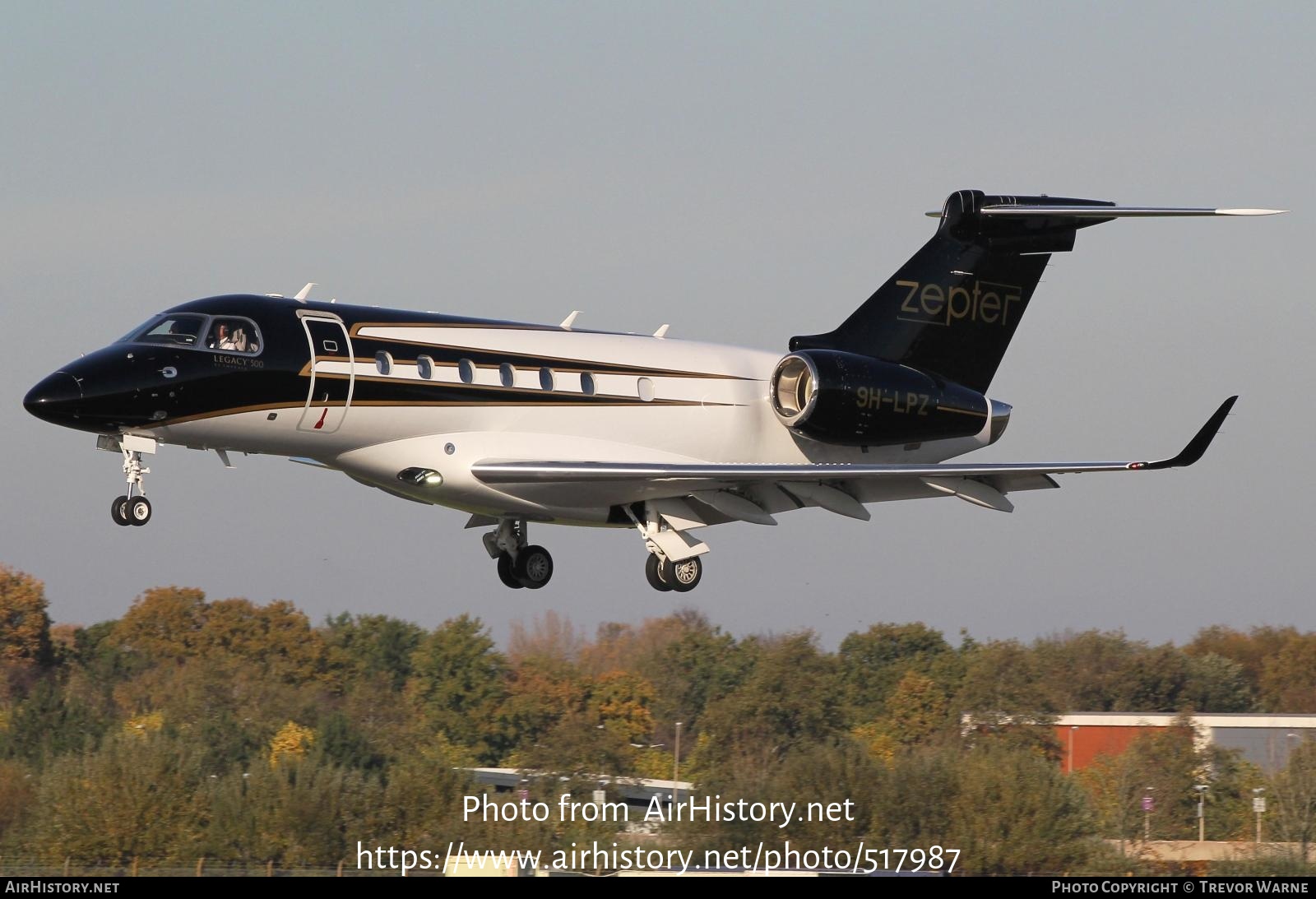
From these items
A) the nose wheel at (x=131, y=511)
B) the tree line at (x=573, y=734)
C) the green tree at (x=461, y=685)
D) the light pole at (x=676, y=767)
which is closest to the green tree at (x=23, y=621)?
the tree line at (x=573, y=734)

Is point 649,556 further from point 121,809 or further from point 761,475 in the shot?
point 121,809

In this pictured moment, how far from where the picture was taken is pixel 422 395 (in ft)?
72.7

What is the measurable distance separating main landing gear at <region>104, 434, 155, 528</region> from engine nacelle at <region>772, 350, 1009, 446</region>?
938cm

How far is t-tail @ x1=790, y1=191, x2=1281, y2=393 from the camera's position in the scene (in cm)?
2736

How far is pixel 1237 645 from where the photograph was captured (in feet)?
217

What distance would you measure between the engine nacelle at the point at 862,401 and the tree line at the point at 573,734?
544 inches

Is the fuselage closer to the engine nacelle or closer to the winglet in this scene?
the engine nacelle

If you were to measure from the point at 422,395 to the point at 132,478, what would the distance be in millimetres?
3803

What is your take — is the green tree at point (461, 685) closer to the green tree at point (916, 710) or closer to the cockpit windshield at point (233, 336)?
the green tree at point (916, 710)

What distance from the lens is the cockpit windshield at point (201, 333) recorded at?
818 inches

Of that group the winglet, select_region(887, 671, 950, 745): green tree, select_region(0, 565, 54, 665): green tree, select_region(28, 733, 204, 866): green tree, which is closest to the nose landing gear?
the winglet

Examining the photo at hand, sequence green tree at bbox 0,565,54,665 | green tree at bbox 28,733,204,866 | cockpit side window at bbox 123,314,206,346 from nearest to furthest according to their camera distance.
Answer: cockpit side window at bbox 123,314,206,346, green tree at bbox 28,733,204,866, green tree at bbox 0,565,54,665
